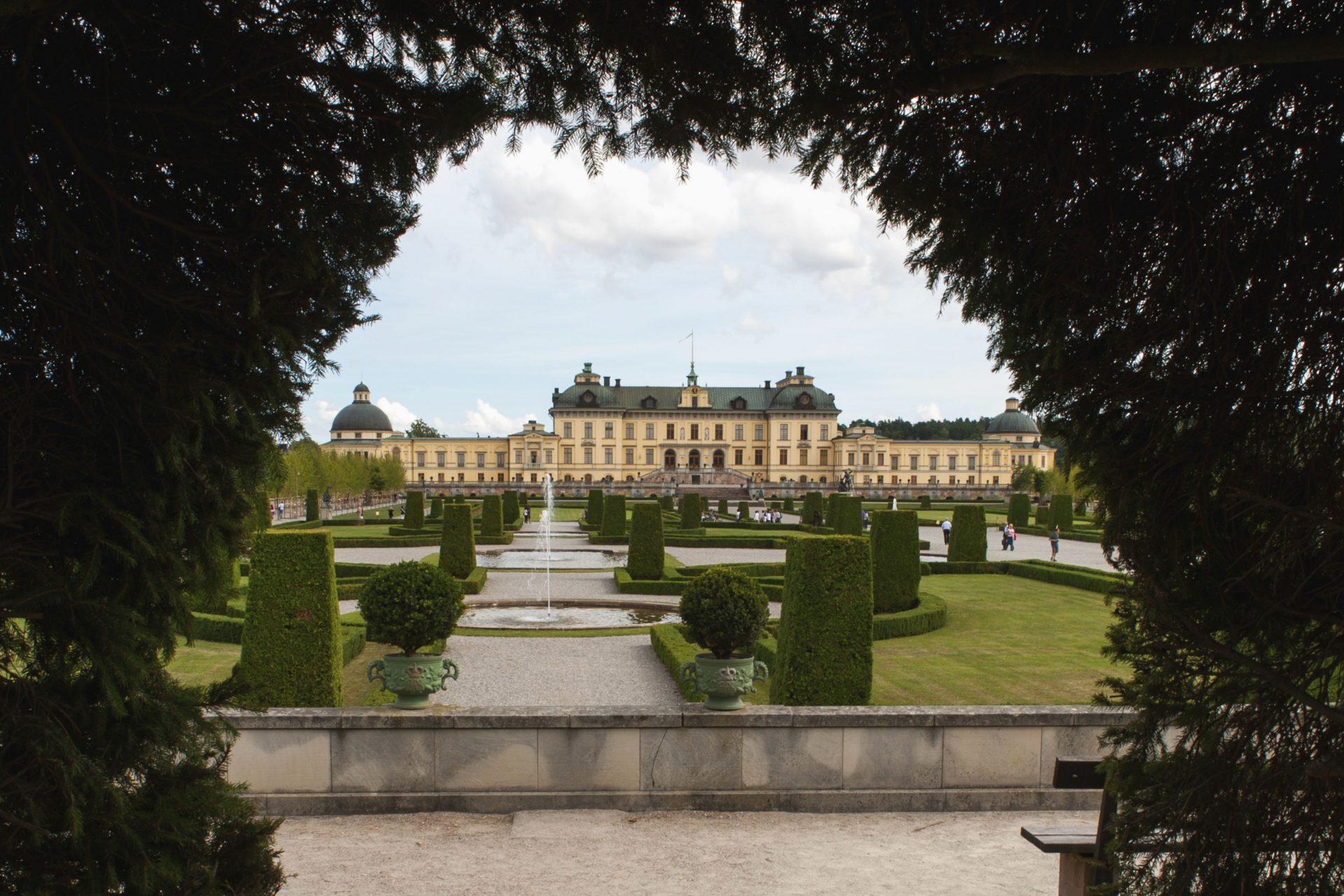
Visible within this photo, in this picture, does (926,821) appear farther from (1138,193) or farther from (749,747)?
(1138,193)

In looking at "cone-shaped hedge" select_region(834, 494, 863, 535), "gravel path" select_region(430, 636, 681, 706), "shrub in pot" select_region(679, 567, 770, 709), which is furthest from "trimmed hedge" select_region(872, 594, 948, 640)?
"cone-shaped hedge" select_region(834, 494, 863, 535)

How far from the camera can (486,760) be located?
502cm

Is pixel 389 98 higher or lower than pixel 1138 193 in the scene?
higher

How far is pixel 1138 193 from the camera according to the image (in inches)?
94.7

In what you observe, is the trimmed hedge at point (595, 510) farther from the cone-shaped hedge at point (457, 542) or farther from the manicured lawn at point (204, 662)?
the manicured lawn at point (204, 662)

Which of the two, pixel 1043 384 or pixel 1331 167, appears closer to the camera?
pixel 1331 167

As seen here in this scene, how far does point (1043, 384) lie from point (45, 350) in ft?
7.95

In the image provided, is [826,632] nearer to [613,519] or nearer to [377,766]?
[377,766]

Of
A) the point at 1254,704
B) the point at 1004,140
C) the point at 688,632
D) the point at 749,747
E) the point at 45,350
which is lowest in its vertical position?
the point at 749,747

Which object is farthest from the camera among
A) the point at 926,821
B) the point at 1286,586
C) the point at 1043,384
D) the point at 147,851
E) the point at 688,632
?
the point at 688,632

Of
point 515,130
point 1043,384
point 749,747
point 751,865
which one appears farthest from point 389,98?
point 749,747

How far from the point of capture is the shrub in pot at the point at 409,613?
5.65m

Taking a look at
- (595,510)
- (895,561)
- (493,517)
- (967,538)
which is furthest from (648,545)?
(595,510)

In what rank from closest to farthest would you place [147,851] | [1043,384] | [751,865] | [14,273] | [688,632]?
[14,273]
[147,851]
[1043,384]
[751,865]
[688,632]
